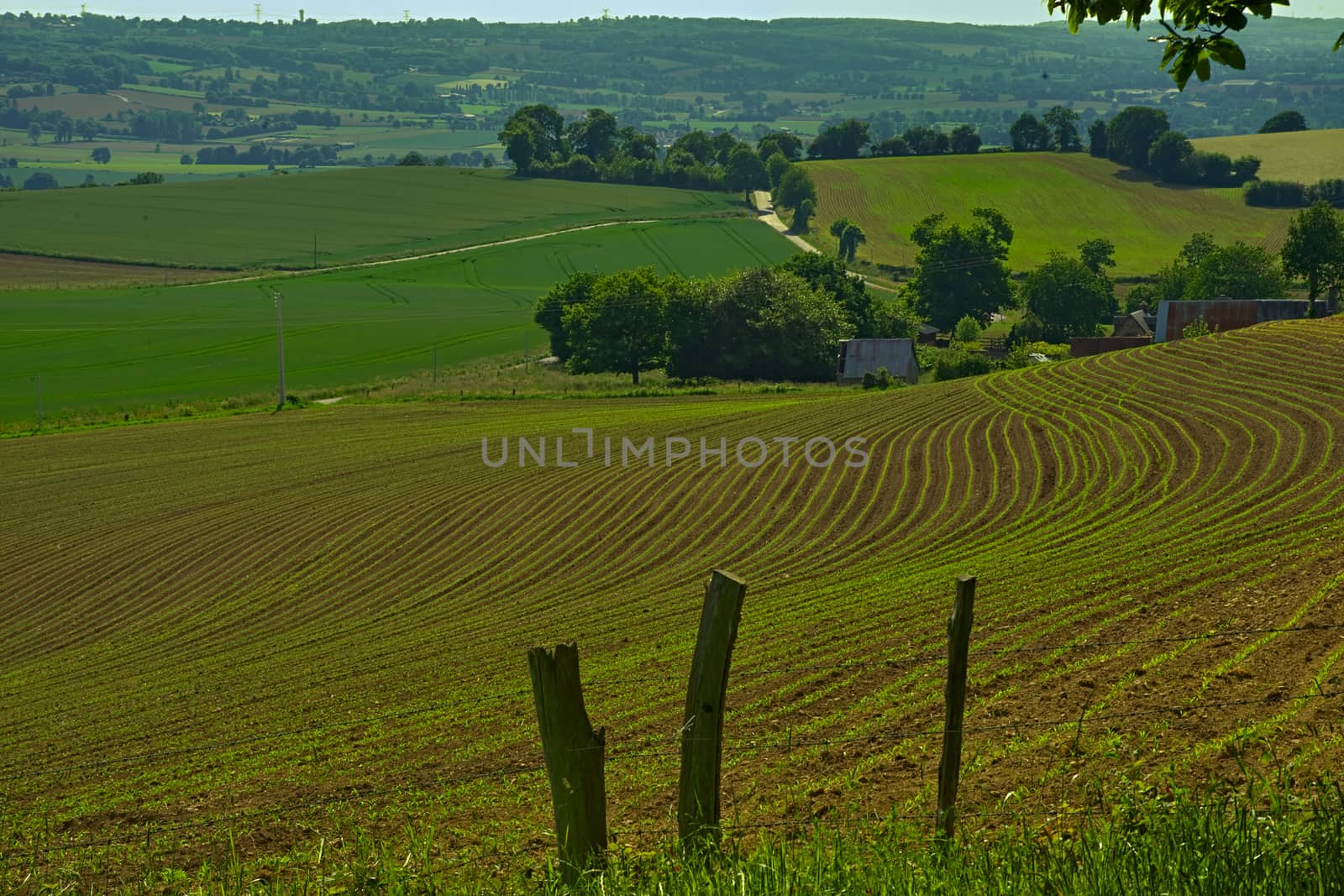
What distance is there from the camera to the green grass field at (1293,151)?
145 metres

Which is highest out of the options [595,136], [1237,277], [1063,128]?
[1063,128]

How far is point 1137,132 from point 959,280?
62134 millimetres

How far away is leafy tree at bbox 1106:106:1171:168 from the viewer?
6152 inches

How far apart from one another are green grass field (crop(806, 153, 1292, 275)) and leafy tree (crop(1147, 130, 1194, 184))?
2.73 meters

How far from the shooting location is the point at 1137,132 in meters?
156

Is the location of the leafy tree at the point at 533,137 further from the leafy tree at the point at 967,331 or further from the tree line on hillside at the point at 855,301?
the leafy tree at the point at 967,331

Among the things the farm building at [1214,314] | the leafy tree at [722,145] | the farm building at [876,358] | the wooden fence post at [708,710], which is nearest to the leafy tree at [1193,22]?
the wooden fence post at [708,710]

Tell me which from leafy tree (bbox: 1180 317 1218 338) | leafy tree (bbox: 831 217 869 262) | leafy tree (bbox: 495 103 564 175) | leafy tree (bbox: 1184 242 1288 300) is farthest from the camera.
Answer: leafy tree (bbox: 495 103 564 175)

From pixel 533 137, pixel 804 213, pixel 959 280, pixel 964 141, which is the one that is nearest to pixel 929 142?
pixel 964 141

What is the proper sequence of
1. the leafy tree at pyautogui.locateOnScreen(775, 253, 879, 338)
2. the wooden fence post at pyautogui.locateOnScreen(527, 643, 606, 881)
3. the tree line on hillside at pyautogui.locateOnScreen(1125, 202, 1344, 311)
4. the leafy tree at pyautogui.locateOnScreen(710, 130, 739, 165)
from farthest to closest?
the leafy tree at pyautogui.locateOnScreen(710, 130, 739, 165)
the leafy tree at pyautogui.locateOnScreen(775, 253, 879, 338)
the tree line on hillside at pyautogui.locateOnScreen(1125, 202, 1344, 311)
the wooden fence post at pyautogui.locateOnScreen(527, 643, 606, 881)

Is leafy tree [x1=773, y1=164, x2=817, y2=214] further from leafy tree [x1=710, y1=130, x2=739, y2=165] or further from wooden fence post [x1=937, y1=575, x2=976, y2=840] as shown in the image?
wooden fence post [x1=937, y1=575, x2=976, y2=840]

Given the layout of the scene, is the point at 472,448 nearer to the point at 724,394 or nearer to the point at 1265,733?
the point at 724,394

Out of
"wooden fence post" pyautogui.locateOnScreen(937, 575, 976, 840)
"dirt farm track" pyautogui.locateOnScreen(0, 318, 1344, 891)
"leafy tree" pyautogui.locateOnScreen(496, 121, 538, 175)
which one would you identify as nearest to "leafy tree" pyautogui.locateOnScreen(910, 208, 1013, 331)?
"dirt farm track" pyautogui.locateOnScreen(0, 318, 1344, 891)

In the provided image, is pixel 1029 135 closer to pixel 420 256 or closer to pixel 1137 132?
pixel 1137 132
